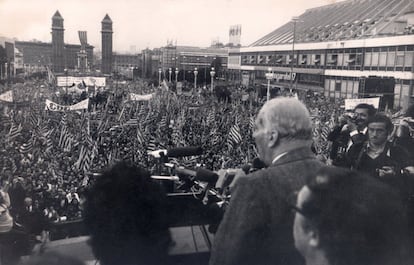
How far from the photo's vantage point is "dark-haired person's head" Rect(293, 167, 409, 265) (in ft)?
4.51

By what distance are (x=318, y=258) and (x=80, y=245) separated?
43.4 inches

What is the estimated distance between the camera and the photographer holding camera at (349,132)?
9.70 feet

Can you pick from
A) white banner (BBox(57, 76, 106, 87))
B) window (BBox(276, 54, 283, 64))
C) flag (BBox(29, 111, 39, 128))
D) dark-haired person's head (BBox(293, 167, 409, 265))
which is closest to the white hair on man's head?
dark-haired person's head (BBox(293, 167, 409, 265))

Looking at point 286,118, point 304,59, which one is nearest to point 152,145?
point 304,59

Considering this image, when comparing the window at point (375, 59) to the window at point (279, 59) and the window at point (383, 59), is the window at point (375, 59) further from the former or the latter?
the window at point (279, 59)

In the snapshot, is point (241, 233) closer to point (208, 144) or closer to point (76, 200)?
point (76, 200)

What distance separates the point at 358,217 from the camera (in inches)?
59.3

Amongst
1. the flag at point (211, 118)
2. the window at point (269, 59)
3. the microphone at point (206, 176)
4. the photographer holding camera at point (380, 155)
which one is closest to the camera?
the microphone at point (206, 176)

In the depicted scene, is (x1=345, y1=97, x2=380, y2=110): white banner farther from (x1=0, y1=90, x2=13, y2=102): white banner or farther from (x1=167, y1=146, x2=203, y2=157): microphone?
(x1=0, y1=90, x2=13, y2=102): white banner

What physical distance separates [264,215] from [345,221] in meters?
0.43

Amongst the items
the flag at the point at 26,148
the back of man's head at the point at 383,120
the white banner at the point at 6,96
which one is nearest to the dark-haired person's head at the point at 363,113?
the back of man's head at the point at 383,120

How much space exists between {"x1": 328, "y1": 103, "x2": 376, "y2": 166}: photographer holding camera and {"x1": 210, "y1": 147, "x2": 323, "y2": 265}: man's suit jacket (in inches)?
67.4

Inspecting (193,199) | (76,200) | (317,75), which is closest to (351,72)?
(317,75)

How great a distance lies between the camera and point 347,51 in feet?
11.2
